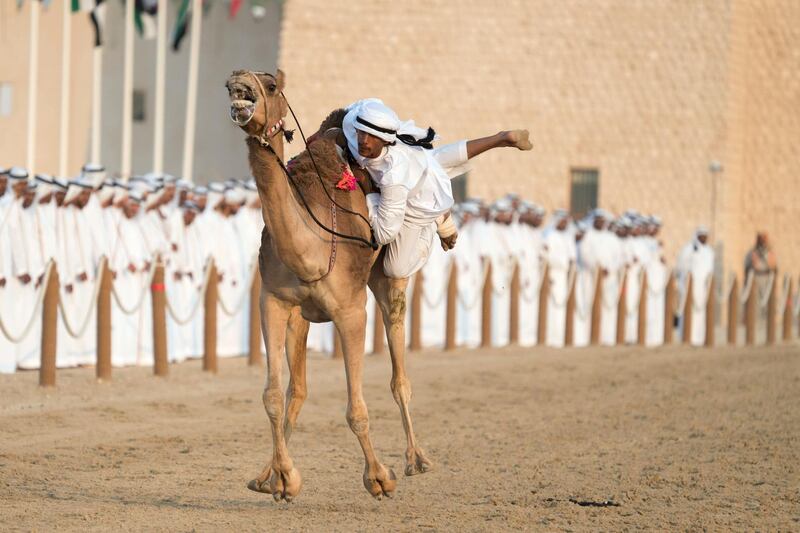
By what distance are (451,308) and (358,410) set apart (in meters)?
13.2

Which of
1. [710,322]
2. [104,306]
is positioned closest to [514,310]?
[710,322]

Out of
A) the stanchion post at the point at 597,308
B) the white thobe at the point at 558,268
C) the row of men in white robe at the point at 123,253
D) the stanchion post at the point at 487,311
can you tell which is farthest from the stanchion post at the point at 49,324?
the white thobe at the point at 558,268

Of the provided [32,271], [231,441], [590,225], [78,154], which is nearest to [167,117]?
[78,154]

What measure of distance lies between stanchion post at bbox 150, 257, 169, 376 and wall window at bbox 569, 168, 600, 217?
20231mm

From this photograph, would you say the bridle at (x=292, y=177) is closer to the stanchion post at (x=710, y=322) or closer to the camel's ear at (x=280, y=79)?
the camel's ear at (x=280, y=79)

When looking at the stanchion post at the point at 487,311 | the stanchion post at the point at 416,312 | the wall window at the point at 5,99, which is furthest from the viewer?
the wall window at the point at 5,99

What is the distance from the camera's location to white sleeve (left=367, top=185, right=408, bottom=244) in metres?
10.1

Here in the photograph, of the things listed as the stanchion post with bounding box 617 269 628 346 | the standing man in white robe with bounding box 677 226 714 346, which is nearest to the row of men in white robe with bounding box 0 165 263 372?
the stanchion post with bounding box 617 269 628 346

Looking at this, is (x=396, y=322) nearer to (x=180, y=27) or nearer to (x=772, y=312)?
(x=772, y=312)

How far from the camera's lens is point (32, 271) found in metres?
18.2

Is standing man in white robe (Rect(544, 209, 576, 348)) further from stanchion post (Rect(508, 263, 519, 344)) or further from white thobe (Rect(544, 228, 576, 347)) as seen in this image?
stanchion post (Rect(508, 263, 519, 344))

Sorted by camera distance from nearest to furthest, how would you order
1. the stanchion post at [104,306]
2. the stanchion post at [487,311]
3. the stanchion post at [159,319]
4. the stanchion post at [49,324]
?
1. the stanchion post at [49,324]
2. the stanchion post at [104,306]
3. the stanchion post at [159,319]
4. the stanchion post at [487,311]

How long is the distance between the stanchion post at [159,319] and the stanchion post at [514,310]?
7992 mm

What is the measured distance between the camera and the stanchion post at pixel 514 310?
24250 millimetres
